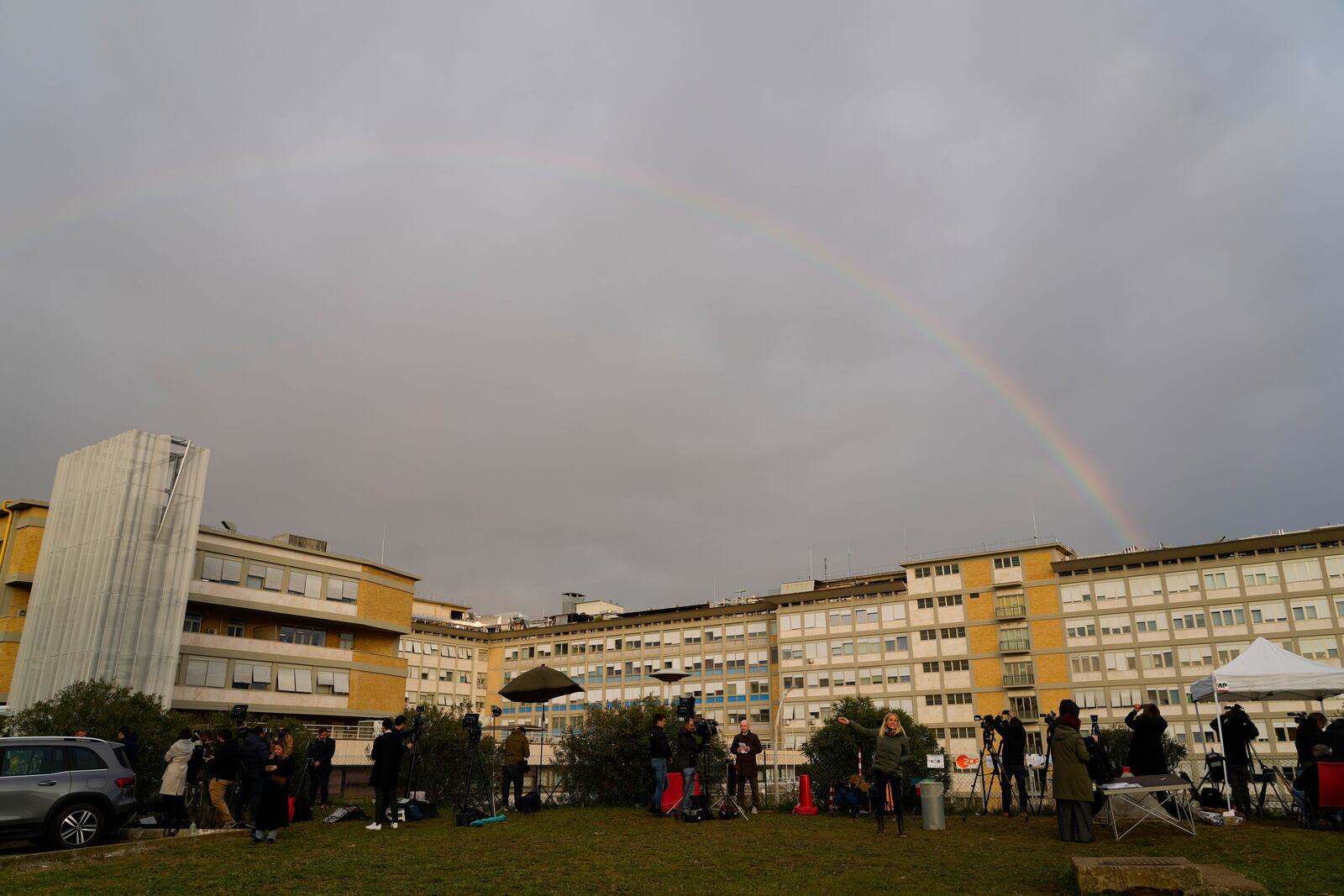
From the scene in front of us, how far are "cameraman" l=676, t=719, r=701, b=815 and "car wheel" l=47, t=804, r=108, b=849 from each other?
926 cm

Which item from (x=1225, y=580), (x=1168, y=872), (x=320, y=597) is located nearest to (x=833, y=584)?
(x=1225, y=580)

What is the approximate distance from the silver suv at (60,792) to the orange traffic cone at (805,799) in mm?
12172

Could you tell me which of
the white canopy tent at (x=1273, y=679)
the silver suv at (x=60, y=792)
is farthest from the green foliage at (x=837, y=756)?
the silver suv at (x=60, y=792)

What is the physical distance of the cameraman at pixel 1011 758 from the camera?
16.3 m

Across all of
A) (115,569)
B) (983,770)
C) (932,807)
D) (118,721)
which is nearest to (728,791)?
(932,807)

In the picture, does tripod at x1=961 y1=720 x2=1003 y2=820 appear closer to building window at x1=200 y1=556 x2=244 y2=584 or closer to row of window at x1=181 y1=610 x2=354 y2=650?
row of window at x1=181 y1=610 x2=354 y2=650

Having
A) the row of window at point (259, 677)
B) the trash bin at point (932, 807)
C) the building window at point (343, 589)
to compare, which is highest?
the building window at point (343, 589)

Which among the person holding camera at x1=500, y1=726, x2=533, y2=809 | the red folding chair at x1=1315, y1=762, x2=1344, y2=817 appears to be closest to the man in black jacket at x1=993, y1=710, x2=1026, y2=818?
the red folding chair at x1=1315, y1=762, x2=1344, y2=817

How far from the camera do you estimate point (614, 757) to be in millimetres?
20422

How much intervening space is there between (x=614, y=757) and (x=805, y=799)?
4236 mm

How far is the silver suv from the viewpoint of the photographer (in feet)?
44.2

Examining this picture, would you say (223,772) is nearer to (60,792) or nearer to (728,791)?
(60,792)

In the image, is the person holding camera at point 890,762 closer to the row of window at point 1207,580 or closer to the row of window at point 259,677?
the row of window at point 259,677

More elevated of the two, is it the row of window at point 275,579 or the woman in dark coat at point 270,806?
the row of window at point 275,579
